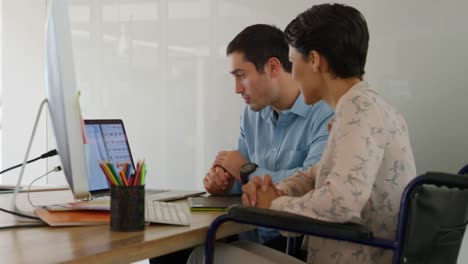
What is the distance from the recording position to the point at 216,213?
4.88 feet

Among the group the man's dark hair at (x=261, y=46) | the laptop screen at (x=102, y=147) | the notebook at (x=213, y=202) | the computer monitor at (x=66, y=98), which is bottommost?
the notebook at (x=213, y=202)

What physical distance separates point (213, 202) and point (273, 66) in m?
0.71

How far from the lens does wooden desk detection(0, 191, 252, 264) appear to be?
0.96m

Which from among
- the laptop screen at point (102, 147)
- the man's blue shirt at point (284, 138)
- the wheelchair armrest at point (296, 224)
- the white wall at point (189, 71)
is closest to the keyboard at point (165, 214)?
the wheelchair armrest at point (296, 224)

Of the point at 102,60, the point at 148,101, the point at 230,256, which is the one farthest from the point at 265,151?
the point at 102,60

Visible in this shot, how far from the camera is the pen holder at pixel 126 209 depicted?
1.21 metres

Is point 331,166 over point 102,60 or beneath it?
beneath

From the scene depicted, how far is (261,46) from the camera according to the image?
216 centimetres

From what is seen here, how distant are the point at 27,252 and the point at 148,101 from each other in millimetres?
2214

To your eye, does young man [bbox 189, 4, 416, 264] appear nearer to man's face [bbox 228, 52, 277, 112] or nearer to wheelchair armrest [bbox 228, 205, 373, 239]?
wheelchair armrest [bbox 228, 205, 373, 239]

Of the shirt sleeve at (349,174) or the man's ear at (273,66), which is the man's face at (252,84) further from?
the shirt sleeve at (349,174)

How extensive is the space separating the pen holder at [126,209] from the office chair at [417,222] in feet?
0.58

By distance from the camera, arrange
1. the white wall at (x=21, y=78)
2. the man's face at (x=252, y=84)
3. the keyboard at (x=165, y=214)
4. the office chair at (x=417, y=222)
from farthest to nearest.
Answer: the white wall at (x=21, y=78), the man's face at (x=252, y=84), the keyboard at (x=165, y=214), the office chair at (x=417, y=222)

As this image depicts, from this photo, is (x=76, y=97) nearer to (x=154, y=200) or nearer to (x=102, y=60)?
(x=154, y=200)
